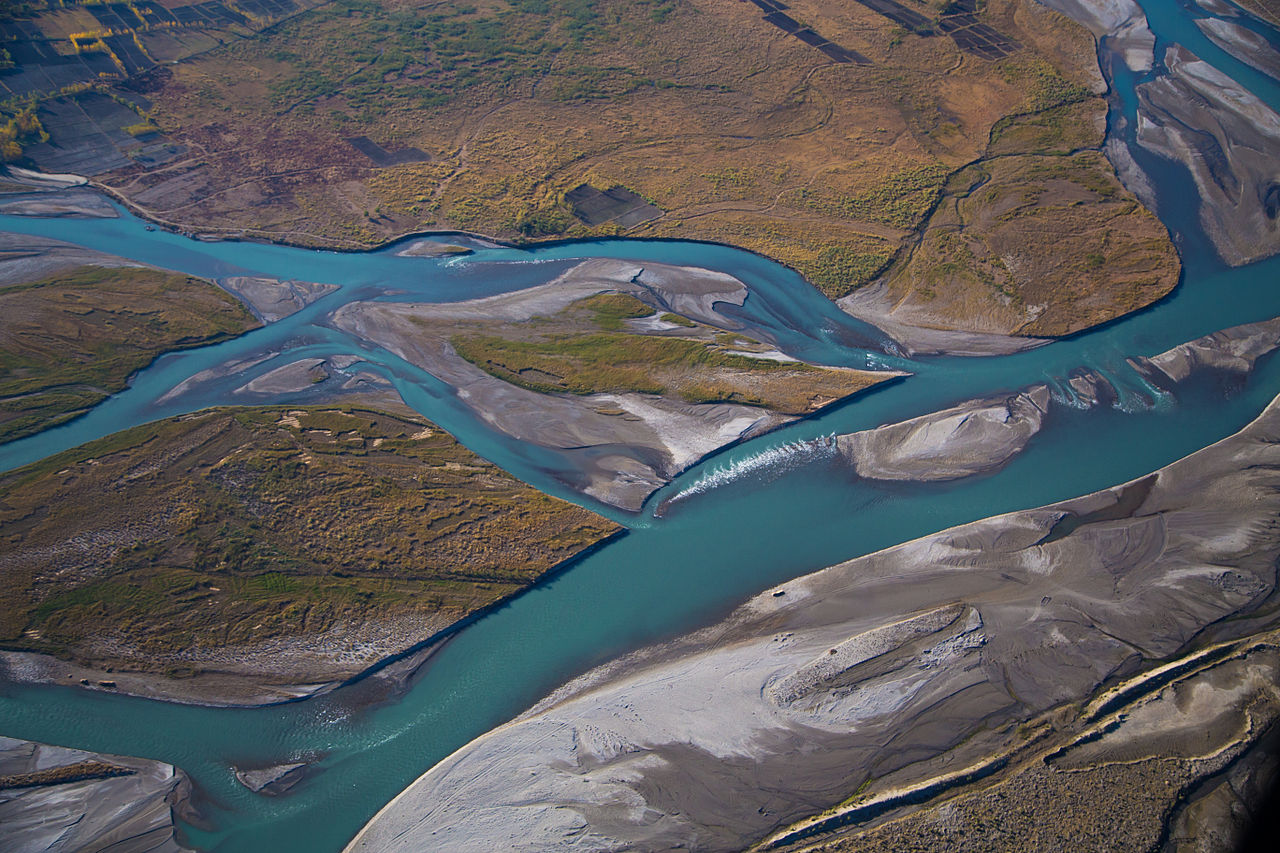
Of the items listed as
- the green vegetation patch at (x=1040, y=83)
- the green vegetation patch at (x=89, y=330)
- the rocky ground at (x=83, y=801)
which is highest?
the green vegetation patch at (x=1040, y=83)

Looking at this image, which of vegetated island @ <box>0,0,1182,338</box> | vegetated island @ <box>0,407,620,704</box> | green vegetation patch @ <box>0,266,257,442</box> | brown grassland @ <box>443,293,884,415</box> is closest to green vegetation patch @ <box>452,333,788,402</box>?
brown grassland @ <box>443,293,884,415</box>

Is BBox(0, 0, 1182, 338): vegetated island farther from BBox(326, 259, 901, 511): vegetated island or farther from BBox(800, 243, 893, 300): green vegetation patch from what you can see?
BBox(326, 259, 901, 511): vegetated island

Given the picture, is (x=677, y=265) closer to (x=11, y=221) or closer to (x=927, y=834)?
(x=927, y=834)

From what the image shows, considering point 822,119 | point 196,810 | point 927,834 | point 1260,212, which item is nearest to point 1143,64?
point 1260,212

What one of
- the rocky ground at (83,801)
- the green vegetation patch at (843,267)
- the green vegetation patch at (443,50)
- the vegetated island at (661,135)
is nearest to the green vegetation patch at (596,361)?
the green vegetation patch at (843,267)

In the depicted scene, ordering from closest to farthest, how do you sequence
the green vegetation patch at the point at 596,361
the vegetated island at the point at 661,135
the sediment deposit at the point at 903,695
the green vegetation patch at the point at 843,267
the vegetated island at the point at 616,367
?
1. the sediment deposit at the point at 903,695
2. the vegetated island at the point at 616,367
3. the green vegetation patch at the point at 596,361
4. the green vegetation patch at the point at 843,267
5. the vegetated island at the point at 661,135

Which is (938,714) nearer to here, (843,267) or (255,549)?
(843,267)

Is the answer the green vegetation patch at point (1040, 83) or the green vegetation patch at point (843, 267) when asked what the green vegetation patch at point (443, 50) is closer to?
the green vegetation patch at point (843, 267)

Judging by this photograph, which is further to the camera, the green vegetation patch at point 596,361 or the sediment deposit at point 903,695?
the green vegetation patch at point 596,361
